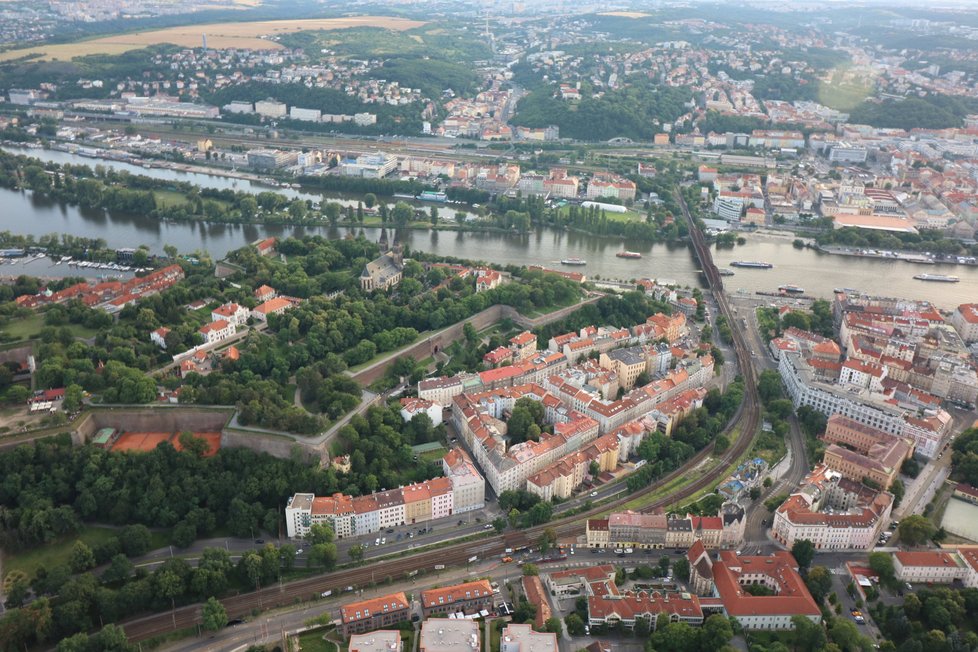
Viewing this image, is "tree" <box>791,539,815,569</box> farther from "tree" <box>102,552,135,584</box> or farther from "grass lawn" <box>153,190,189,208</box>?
"grass lawn" <box>153,190,189,208</box>

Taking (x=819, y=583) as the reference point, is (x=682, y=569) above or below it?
below

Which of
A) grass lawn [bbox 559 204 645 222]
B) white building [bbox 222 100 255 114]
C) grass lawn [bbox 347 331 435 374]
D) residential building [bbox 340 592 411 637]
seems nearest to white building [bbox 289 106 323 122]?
white building [bbox 222 100 255 114]

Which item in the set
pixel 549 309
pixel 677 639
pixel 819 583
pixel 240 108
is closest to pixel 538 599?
pixel 677 639

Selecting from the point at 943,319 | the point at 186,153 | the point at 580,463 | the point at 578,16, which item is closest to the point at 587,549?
the point at 580,463

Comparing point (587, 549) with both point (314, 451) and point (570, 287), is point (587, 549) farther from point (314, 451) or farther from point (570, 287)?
point (570, 287)

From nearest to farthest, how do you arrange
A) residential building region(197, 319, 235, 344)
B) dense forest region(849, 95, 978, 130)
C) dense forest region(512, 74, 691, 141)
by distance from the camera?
residential building region(197, 319, 235, 344)
dense forest region(512, 74, 691, 141)
dense forest region(849, 95, 978, 130)

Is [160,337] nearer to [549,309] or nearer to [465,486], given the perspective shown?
[465,486]
